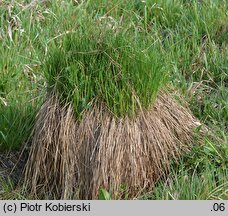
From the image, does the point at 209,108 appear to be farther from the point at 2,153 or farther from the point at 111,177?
the point at 2,153

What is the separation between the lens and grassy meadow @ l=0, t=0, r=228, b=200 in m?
4.08

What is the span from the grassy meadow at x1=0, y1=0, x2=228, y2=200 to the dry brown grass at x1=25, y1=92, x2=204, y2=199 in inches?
2.9

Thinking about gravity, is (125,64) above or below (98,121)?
above

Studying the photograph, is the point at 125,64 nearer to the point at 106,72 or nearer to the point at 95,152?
the point at 106,72

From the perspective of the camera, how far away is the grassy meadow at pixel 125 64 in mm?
4082

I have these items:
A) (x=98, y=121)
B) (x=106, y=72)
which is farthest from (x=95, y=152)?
(x=106, y=72)

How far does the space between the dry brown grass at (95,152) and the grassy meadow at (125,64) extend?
72 mm

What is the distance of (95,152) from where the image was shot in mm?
4059

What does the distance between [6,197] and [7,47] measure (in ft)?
4.33

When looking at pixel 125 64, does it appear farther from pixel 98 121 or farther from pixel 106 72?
pixel 98 121

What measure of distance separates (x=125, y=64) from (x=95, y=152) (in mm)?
535

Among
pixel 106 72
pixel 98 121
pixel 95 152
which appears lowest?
pixel 95 152

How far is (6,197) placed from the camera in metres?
4.16

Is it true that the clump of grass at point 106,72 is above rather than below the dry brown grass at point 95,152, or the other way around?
above
